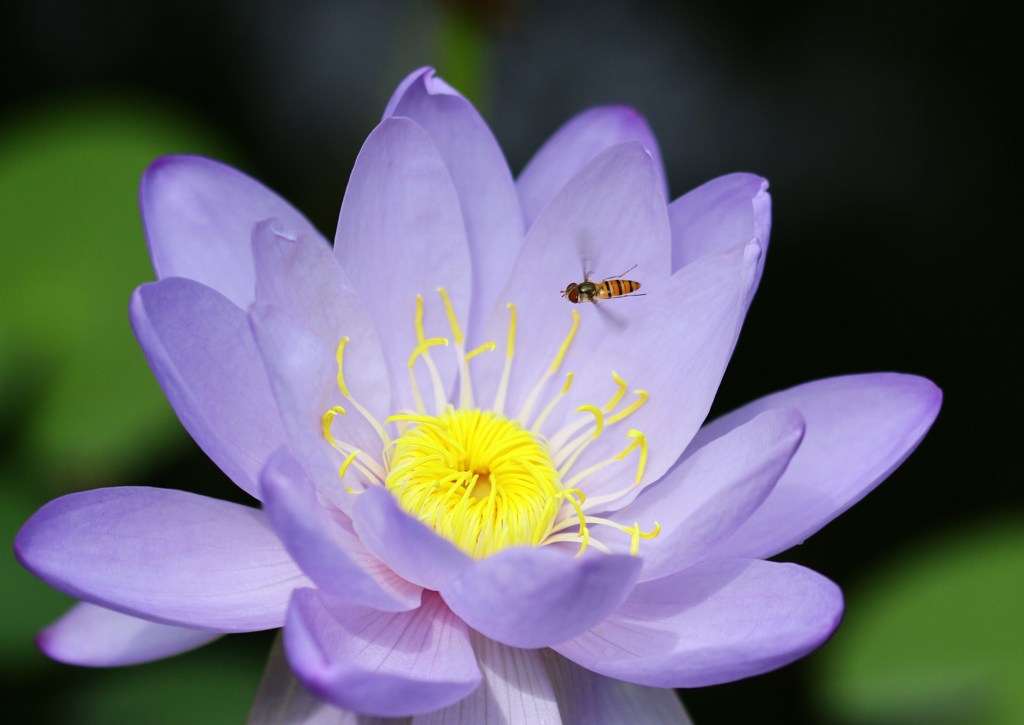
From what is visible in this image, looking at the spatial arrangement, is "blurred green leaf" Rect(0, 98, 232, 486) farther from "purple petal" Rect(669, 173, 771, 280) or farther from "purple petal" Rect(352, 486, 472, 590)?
"purple petal" Rect(669, 173, 771, 280)

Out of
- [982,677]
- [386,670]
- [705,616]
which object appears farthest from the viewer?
[982,677]

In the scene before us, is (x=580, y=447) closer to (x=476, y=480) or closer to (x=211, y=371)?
(x=476, y=480)

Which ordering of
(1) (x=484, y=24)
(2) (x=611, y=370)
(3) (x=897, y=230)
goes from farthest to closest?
(3) (x=897, y=230)
(1) (x=484, y=24)
(2) (x=611, y=370)

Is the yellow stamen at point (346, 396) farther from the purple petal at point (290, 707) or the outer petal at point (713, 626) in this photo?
the outer petal at point (713, 626)

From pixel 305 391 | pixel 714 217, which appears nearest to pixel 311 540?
pixel 305 391

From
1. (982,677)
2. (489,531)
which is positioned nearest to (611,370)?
(489,531)

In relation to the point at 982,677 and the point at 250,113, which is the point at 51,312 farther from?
the point at 982,677

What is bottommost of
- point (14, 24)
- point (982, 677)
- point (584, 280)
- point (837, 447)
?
point (982, 677)
